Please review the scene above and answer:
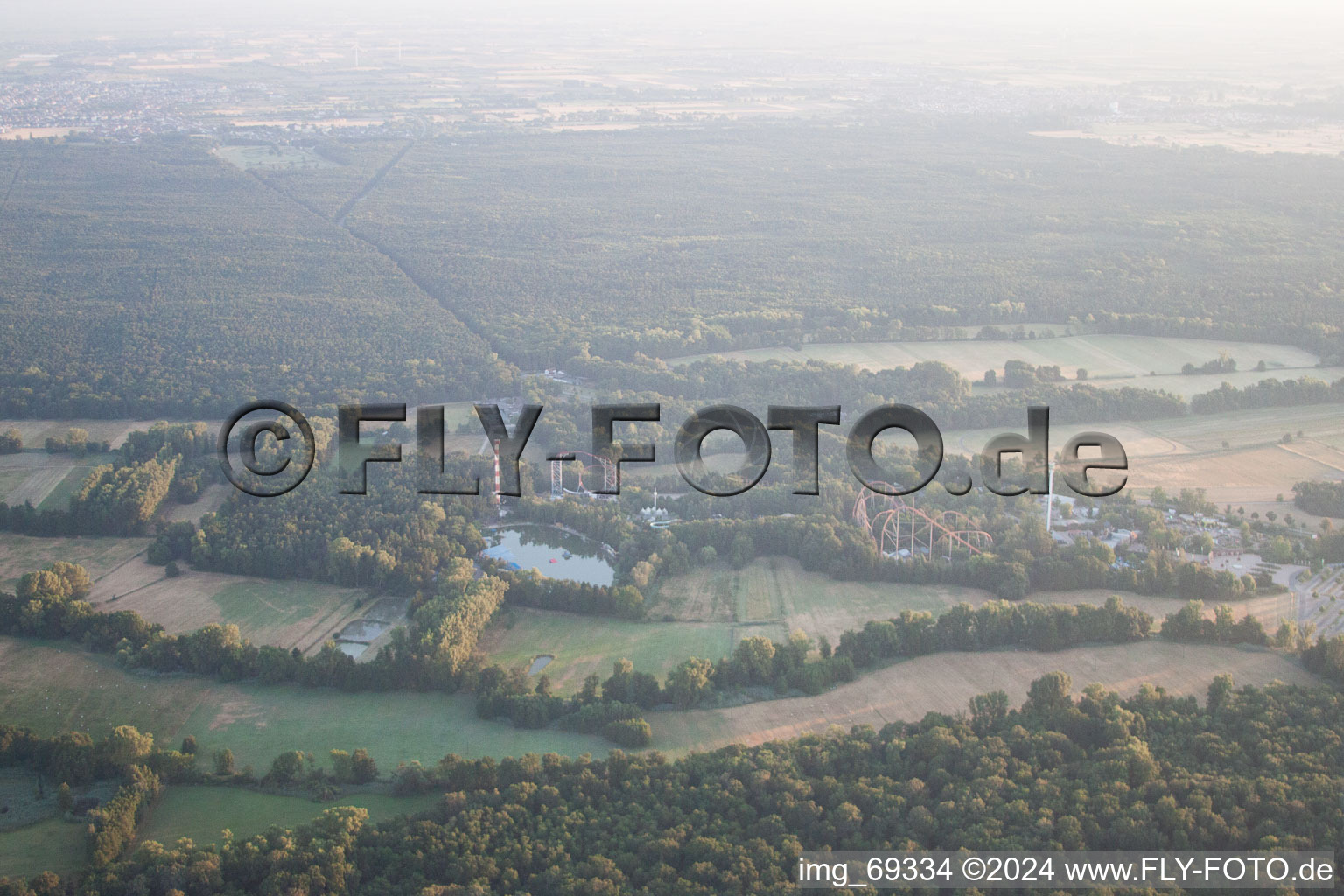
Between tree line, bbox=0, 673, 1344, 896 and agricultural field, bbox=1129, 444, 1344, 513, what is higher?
agricultural field, bbox=1129, 444, 1344, 513

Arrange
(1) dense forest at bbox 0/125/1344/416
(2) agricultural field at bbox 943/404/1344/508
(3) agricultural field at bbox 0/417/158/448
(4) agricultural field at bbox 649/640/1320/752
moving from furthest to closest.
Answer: (1) dense forest at bbox 0/125/1344/416
(3) agricultural field at bbox 0/417/158/448
(2) agricultural field at bbox 943/404/1344/508
(4) agricultural field at bbox 649/640/1320/752

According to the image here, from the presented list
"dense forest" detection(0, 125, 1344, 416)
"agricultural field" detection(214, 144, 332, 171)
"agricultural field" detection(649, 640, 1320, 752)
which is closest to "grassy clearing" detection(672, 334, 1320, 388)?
"dense forest" detection(0, 125, 1344, 416)

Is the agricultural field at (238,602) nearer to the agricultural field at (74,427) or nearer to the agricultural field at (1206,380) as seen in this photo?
the agricultural field at (74,427)

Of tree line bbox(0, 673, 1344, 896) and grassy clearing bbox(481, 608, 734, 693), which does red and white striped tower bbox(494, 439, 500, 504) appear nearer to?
grassy clearing bbox(481, 608, 734, 693)

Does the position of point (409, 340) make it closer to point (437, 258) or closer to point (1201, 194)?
point (437, 258)

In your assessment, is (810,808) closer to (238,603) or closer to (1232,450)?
(238,603)

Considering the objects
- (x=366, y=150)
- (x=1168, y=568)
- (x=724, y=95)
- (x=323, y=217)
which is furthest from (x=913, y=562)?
(x=724, y=95)

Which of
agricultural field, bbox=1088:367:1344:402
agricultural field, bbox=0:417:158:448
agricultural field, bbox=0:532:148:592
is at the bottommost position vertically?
agricultural field, bbox=0:532:148:592

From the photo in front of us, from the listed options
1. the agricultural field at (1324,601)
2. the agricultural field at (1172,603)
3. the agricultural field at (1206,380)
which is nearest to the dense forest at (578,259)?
the agricultural field at (1206,380)

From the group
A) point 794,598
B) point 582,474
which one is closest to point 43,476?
point 582,474
